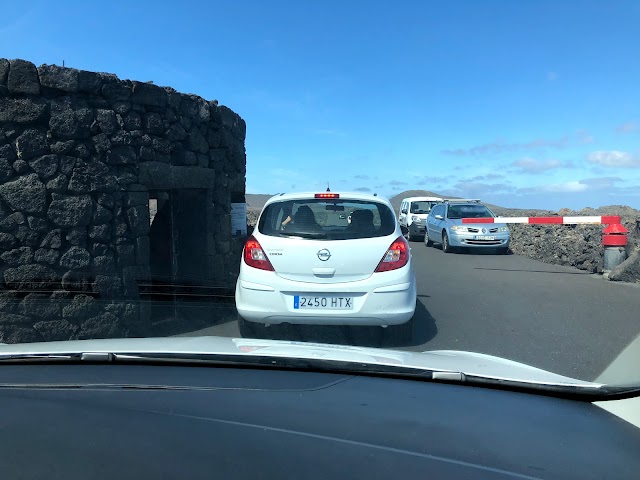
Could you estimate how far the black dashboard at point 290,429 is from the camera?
6.33 ft

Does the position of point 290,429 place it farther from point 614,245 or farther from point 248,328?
point 614,245

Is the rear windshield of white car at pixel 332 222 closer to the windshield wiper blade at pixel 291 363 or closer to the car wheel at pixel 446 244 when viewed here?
the windshield wiper blade at pixel 291 363

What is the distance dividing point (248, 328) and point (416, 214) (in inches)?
764

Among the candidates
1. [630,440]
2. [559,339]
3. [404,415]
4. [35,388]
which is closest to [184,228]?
[559,339]

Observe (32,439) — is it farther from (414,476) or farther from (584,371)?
(584,371)

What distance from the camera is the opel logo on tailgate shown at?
240 inches

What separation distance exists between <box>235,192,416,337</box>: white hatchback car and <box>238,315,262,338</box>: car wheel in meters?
0.30

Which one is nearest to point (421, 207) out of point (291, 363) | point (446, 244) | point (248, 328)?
point (446, 244)

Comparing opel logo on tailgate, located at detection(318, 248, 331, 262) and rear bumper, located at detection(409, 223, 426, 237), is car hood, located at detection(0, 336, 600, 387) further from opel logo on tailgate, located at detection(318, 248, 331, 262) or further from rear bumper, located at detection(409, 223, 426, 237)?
rear bumper, located at detection(409, 223, 426, 237)

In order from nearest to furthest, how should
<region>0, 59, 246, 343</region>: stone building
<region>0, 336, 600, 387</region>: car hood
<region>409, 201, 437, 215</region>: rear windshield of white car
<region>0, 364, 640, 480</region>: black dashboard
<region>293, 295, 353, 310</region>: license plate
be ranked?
1. <region>0, 364, 640, 480</region>: black dashboard
2. <region>0, 336, 600, 387</region>: car hood
3. <region>293, 295, 353, 310</region>: license plate
4. <region>0, 59, 246, 343</region>: stone building
5. <region>409, 201, 437, 215</region>: rear windshield of white car

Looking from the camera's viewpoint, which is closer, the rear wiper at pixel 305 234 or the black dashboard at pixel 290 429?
the black dashboard at pixel 290 429

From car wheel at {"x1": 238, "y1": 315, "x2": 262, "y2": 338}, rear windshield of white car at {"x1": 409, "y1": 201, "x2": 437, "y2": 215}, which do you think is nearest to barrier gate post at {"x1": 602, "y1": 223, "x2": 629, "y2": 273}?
car wheel at {"x1": 238, "y1": 315, "x2": 262, "y2": 338}

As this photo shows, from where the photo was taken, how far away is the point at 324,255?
6.10 meters

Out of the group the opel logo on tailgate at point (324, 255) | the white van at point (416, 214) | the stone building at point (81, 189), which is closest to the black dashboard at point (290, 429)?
the opel logo on tailgate at point (324, 255)
